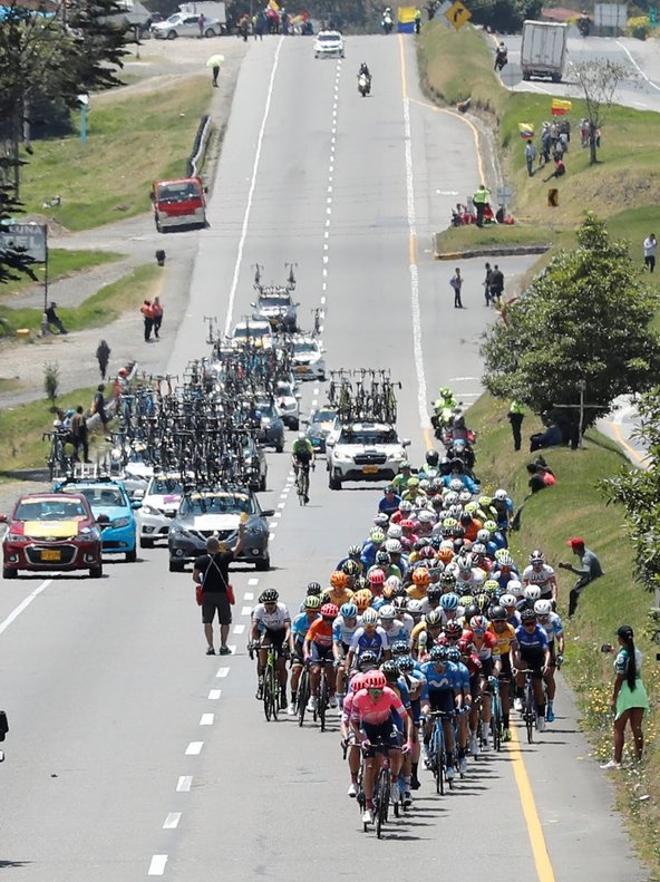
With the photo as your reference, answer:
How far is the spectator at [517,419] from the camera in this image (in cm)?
5403

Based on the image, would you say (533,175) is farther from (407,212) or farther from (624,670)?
(624,670)

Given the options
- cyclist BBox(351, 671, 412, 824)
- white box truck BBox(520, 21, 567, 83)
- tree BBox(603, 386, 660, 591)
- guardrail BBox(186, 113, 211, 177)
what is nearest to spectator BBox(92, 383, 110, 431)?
guardrail BBox(186, 113, 211, 177)

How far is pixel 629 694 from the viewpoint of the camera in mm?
24688

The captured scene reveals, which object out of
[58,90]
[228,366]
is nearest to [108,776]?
[58,90]

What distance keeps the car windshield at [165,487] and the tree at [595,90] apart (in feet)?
183

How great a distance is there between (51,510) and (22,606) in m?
4.54

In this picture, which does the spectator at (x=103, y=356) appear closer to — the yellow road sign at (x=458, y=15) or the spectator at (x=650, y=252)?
the spectator at (x=650, y=252)

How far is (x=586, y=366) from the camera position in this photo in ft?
168

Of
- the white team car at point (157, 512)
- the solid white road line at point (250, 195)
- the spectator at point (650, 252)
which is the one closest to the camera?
the white team car at point (157, 512)

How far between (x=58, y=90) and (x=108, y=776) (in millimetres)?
35586

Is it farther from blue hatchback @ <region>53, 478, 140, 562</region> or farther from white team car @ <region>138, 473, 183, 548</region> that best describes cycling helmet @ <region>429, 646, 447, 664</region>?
white team car @ <region>138, 473, 183, 548</region>

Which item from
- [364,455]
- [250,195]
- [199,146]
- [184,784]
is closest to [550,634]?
[184,784]

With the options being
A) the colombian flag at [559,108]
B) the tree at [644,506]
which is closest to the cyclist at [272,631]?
the tree at [644,506]

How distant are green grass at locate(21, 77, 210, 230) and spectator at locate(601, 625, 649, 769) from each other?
285ft
